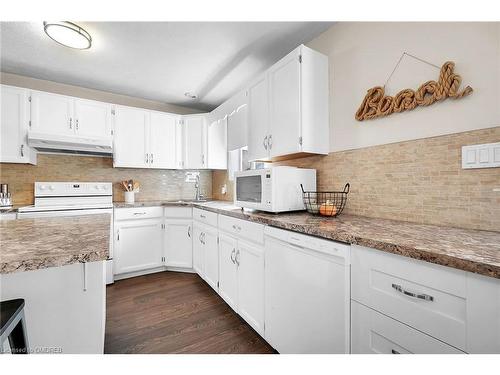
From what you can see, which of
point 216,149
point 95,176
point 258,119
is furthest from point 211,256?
point 95,176

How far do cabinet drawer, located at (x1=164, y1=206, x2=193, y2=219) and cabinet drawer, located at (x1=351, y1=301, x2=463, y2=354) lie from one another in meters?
2.33

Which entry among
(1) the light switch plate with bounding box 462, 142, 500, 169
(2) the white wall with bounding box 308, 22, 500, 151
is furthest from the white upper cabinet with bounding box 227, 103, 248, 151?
(1) the light switch plate with bounding box 462, 142, 500, 169

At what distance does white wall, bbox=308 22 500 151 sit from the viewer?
1.16 metres

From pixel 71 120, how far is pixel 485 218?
381cm

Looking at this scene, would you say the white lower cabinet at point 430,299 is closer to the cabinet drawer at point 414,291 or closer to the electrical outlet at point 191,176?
the cabinet drawer at point 414,291

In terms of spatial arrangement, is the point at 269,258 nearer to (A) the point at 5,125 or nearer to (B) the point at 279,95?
(B) the point at 279,95

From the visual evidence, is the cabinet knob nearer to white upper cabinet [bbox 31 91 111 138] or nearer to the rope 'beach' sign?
the rope 'beach' sign

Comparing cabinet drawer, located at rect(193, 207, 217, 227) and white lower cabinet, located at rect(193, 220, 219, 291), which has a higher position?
cabinet drawer, located at rect(193, 207, 217, 227)

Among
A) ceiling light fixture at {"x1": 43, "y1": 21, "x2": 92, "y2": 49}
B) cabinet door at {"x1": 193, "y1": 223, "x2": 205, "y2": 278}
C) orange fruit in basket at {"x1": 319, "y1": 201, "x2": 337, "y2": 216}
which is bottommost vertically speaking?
cabinet door at {"x1": 193, "y1": 223, "x2": 205, "y2": 278}

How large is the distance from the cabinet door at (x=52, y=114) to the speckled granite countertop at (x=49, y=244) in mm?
1913

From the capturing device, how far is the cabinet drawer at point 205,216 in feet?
7.73

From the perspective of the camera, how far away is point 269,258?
1.54 meters

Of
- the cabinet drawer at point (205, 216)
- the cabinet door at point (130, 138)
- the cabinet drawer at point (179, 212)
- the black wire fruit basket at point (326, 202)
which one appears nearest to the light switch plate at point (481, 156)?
the black wire fruit basket at point (326, 202)

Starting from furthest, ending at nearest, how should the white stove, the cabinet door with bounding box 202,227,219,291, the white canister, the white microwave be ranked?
1. the white canister
2. the white stove
3. the cabinet door with bounding box 202,227,219,291
4. the white microwave
